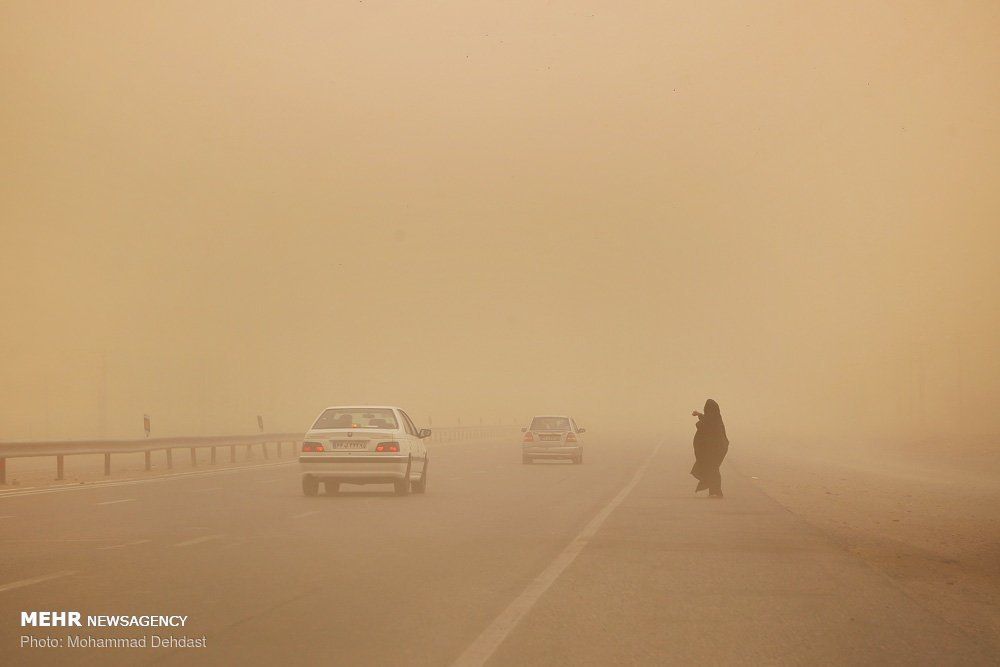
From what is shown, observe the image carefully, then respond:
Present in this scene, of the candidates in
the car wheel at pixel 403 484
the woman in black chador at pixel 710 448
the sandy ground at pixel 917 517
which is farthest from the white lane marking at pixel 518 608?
the woman in black chador at pixel 710 448

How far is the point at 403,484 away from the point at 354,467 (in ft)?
4.08

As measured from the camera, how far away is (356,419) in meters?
24.3

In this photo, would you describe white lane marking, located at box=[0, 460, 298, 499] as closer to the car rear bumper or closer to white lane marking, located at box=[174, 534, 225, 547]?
the car rear bumper

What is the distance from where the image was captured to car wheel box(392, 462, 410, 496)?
23.8m

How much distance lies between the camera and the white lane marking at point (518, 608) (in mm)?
8078

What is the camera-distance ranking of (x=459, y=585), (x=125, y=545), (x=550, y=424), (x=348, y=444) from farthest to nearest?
(x=550, y=424)
(x=348, y=444)
(x=125, y=545)
(x=459, y=585)

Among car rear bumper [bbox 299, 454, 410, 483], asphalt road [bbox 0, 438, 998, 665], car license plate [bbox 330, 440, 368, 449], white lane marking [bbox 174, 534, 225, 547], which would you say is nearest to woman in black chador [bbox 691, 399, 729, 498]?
asphalt road [bbox 0, 438, 998, 665]

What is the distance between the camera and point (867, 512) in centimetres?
2227

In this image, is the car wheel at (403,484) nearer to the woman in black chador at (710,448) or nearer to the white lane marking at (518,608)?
the woman in black chador at (710,448)

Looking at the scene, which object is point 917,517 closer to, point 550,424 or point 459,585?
point 459,585

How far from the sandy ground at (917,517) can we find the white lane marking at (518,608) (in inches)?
134

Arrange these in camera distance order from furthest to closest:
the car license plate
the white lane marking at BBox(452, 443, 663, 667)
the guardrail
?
the guardrail → the car license plate → the white lane marking at BBox(452, 443, 663, 667)

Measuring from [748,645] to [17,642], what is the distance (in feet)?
16.7

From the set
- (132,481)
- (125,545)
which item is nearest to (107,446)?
(132,481)
